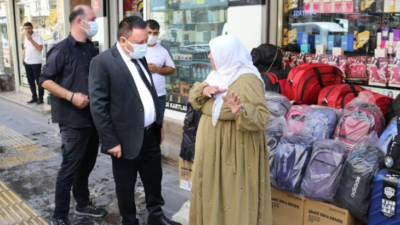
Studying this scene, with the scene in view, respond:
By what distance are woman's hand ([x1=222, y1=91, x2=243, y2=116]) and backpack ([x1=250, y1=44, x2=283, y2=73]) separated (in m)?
1.91

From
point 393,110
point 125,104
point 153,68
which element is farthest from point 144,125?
point 393,110

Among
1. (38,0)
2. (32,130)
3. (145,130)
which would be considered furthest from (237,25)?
(38,0)

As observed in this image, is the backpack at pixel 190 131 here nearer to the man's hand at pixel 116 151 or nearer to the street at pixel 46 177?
the street at pixel 46 177

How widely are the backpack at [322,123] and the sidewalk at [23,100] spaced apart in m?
6.73

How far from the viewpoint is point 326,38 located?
4531 millimetres

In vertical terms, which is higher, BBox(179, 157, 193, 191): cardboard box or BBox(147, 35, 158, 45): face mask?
BBox(147, 35, 158, 45): face mask

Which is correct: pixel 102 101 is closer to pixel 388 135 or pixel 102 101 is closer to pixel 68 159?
pixel 68 159

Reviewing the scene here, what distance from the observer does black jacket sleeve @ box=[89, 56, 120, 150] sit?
121 inches

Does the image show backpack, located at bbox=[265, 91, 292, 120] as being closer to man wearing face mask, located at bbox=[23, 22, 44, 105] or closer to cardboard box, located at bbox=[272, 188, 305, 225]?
cardboard box, located at bbox=[272, 188, 305, 225]

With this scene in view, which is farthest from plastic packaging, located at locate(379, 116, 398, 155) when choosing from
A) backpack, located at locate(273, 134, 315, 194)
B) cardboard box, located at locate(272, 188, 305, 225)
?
cardboard box, located at locate(272, 188, 305, 225)

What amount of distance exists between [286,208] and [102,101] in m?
1.76

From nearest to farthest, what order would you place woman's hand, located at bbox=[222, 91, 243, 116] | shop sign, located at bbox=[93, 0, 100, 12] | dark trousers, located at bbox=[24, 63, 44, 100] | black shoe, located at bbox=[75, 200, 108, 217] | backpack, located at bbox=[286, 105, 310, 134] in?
woman's hand, located at bbox=[222, 91, 243, 116] → backpack, located at bbox=[286, 105, 310, 134] → black shoe, located at bbox=[75, 200, 108, 217] → shop sign, located at bbox=[93, 0, 100, 12] → dark trousers, located at bbox=[24, 63, 44, 100]

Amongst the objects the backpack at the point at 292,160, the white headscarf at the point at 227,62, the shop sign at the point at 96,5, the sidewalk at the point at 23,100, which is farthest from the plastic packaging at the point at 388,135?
the sidewalk at the point at 23,100

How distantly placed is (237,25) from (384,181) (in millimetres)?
2791
